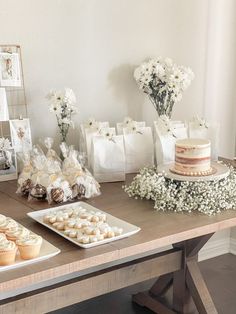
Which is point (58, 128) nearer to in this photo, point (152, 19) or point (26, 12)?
point (26, 12)

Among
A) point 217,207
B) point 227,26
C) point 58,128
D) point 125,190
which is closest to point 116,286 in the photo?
point 125,190

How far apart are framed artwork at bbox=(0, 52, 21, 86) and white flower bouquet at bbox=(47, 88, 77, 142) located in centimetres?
17

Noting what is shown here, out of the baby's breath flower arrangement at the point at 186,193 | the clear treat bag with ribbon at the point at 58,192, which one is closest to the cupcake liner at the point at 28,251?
the clear treat bag with ribbon at the point at 58,192

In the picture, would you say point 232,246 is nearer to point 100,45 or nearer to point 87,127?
point 87,127

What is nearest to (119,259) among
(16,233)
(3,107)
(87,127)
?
(16,233)

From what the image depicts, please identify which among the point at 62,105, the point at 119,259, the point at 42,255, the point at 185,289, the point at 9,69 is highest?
the point at 9,69

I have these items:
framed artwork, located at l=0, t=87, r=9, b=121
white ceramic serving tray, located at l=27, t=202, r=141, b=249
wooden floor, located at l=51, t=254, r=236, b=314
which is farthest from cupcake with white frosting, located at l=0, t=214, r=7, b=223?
wooden floor, located at l=51, t=254, r=236, b=314

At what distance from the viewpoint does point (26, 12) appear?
223 cm

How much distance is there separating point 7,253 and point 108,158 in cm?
90

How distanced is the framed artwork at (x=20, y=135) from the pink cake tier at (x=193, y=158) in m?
0.69

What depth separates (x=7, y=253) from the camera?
4.64ft

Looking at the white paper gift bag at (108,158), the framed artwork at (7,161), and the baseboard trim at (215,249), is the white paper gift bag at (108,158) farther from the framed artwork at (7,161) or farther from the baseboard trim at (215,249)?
the baseboard trim at (215,249)

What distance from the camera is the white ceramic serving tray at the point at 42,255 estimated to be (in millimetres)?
1420

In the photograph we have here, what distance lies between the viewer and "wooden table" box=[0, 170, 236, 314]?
1.47m
